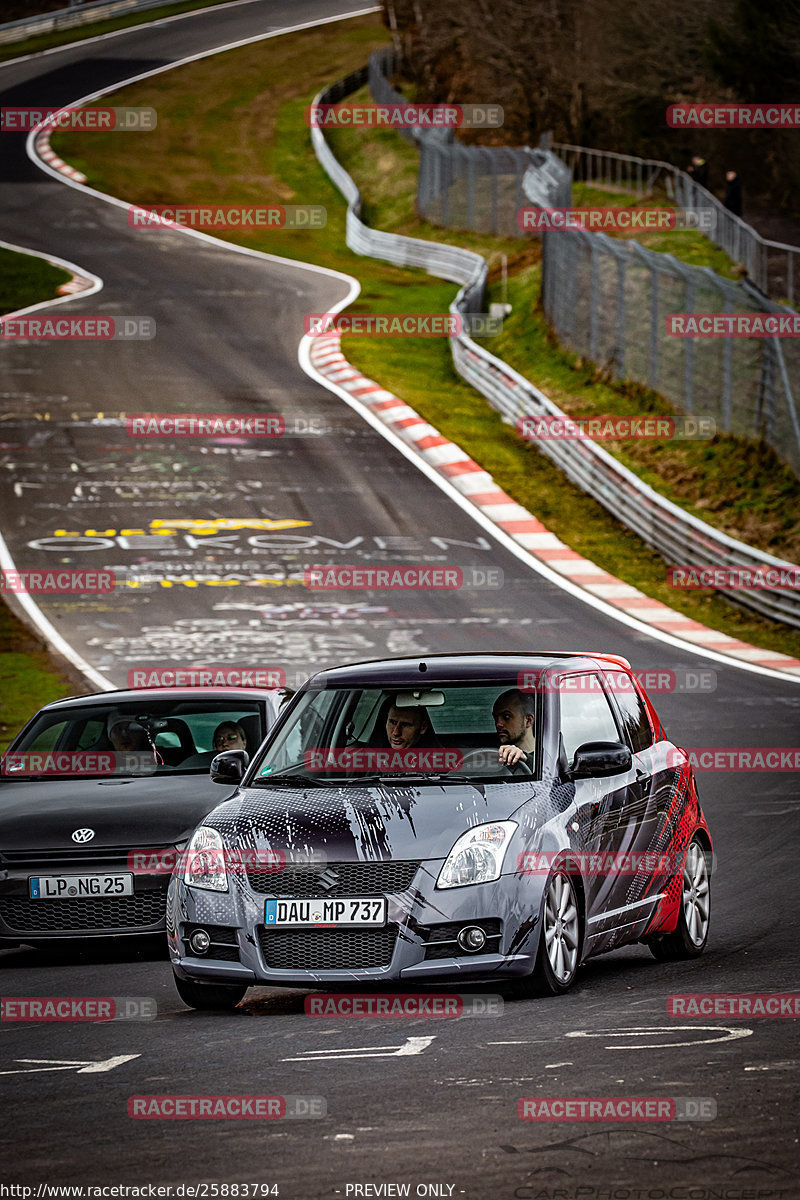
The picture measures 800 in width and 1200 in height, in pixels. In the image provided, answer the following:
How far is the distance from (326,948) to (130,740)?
3471mm

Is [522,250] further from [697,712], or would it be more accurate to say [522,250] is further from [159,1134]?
[159,1134]

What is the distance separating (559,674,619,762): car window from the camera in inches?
338

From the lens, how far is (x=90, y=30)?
89188 mm

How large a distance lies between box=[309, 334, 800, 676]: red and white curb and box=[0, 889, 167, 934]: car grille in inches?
468

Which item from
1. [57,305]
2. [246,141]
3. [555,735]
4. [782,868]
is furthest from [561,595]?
[246,141]
